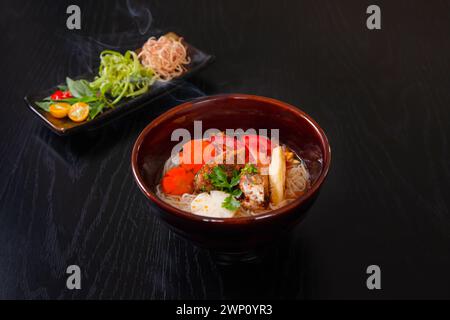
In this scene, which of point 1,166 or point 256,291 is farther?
point 1,166

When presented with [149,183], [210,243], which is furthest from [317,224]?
[149,183]

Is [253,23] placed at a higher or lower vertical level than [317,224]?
higher

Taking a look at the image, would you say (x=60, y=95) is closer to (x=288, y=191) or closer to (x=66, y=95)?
(x=66, y=95)

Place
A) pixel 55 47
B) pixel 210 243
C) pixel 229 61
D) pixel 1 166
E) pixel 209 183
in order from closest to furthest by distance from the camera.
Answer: pixel 210 243
pixel 209 183
pixel 1 166
pixel 229 61
pixel 55 47

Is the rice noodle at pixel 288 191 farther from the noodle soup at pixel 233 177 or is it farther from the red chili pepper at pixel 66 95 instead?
the red chili pepper at pixel 66 95

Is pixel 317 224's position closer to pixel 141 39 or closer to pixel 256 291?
pixel 256 291

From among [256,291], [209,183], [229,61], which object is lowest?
[256,291]
